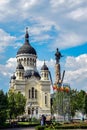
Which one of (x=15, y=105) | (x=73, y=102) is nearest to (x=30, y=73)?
(x=73, y=102)

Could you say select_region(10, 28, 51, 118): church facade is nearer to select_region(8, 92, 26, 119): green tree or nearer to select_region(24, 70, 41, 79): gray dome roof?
select_region(24, 70, 41, 79): gray dome roof

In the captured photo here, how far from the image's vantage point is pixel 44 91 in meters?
114

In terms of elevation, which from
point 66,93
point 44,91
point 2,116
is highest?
point 44,91

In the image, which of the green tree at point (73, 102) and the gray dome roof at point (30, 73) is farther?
the gray dome roof at point (30, 73)

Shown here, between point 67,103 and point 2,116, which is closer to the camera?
point 2,116

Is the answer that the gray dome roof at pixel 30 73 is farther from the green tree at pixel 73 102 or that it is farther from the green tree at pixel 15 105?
the green tree at pixel 73 102

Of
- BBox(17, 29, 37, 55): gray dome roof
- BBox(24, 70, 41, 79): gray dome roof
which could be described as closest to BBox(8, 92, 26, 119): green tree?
BBox(24, 70, 41, 79): gray dome roof

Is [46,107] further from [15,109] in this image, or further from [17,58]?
[15,109]

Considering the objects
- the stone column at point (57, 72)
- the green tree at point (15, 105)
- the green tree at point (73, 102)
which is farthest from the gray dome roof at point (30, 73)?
the green tree at point (73, 102)

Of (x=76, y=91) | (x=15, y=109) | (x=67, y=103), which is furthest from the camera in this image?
(x=76, y=91)

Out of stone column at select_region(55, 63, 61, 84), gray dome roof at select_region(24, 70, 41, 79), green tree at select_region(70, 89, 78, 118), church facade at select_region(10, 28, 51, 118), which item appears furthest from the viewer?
gray dome roof at select_region(24, 70, 41, 79)

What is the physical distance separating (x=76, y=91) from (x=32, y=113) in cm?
2726

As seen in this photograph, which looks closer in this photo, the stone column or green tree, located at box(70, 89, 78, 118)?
green tree, located at box(70, 89, 78, 118)

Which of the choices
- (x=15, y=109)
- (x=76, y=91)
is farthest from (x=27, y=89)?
(x=15, y=109)
